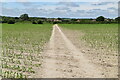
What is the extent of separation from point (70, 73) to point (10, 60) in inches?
151

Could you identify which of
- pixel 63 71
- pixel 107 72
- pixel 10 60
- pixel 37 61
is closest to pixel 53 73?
pixel 63 71

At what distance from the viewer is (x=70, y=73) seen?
361 inches

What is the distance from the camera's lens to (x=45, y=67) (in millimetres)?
10305

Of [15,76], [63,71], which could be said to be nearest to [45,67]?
[63,71]

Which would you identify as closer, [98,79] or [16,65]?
[98,79]

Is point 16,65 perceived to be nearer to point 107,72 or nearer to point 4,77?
point 4,77

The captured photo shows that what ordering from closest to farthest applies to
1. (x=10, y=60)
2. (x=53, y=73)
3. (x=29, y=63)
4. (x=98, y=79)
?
(x=98, y=79), (x=53, y=73), (x=29, y=63), (x=10, y=60)

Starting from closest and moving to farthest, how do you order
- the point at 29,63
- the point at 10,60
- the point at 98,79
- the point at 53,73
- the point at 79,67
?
1. the point at 98,79
2. the point at 53,73
3. the point at 79,67
4. the point at 29,63
5. the point at 10,60

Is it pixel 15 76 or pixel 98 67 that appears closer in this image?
pixel 15 76

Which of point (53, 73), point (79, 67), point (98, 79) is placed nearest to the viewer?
point (98, 79)

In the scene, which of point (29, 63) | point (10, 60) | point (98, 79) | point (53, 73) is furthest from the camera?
point (10, 60)

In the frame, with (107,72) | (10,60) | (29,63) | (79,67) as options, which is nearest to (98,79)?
(107,72)

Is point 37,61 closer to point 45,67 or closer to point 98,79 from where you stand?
point 45,67

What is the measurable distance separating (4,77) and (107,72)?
362 centimetres
